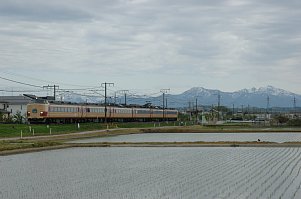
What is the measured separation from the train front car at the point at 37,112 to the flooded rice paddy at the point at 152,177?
106 feet

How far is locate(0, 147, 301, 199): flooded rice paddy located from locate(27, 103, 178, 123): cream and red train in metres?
33.1

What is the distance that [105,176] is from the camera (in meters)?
14.8

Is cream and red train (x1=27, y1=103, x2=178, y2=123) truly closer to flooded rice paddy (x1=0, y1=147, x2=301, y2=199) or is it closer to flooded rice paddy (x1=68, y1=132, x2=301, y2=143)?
flooded rice paddy (x1=68, y1=132, x2=301, y2=143)

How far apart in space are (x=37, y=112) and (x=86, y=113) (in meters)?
10.1

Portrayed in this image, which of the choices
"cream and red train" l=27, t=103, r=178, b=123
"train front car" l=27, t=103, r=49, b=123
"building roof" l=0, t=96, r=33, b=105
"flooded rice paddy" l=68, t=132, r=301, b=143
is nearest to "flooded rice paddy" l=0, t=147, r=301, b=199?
"flooded rice paddy" l=68, t=132, r=301, b=143

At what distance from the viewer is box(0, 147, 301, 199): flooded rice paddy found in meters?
11.5

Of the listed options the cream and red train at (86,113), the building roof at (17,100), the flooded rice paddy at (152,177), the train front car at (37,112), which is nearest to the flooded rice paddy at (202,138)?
the train front car at (37,112)

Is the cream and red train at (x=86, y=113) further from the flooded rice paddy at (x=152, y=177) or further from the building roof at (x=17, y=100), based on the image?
the flooded rice paddy at (x=152, y=177)

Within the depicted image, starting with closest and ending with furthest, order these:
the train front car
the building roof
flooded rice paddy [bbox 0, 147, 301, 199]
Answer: flooded rice paddy [bbox 0, 147, 301, 199]
the train front car
the building roof

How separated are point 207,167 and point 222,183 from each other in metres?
3.96

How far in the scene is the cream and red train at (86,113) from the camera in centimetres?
5366

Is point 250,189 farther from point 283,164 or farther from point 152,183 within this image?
point 283,164

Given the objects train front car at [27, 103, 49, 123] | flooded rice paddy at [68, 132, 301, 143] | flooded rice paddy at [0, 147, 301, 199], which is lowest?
flooded rice paddy at [0, 147, 301, 199]

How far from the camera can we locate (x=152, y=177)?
47.3 feet
